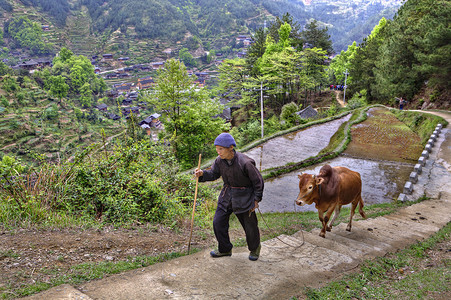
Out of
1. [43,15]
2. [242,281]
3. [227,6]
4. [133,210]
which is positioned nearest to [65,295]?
[242,281]

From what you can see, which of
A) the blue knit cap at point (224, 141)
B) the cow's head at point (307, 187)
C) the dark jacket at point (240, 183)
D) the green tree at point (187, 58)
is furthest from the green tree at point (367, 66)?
the green tree at point (187, 58)

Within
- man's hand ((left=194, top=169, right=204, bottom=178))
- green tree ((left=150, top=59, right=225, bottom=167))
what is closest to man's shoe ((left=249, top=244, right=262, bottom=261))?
man's hand ((left=194, top=169, right=204, bottom=178))

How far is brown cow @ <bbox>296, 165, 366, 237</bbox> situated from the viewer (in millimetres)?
4641

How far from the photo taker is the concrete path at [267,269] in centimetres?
315

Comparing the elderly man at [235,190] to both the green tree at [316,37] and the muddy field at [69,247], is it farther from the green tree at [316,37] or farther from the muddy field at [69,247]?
the green tree at [316,37]

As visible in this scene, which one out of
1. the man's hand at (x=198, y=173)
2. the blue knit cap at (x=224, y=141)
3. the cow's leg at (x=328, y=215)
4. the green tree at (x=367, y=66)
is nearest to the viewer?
the blue knit cap at (x=224, y=141)

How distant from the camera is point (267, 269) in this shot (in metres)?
3.87

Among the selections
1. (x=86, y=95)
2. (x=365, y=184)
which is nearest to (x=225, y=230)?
(x=365, y=184)

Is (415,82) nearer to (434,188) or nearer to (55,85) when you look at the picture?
(434,188)

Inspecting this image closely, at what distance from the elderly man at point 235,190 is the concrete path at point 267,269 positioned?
318mm

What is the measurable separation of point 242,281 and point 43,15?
121 m

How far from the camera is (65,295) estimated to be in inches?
112

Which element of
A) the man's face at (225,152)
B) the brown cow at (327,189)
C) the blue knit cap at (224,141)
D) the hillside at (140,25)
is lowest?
the brown cow at (327,189)

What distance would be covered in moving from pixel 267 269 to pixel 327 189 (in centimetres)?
184
